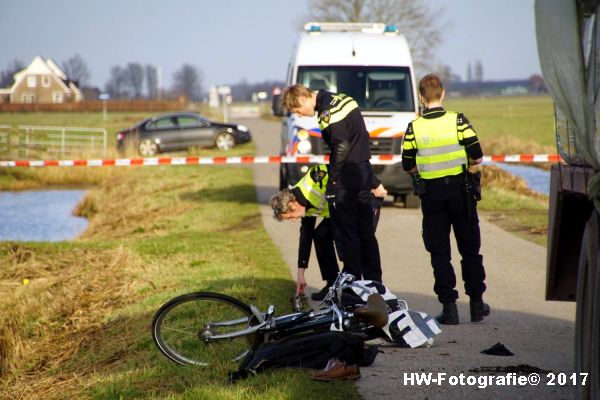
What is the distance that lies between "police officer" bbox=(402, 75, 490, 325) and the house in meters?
25.1

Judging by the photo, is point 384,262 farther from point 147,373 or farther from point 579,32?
point 579,32

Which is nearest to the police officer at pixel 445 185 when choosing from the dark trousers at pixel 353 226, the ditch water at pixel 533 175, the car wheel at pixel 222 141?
the dark trousers at pixel 353 226

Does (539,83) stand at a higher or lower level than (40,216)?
higher

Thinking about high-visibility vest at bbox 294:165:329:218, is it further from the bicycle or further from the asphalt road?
the asphalt road

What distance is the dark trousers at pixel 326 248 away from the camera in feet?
27.7

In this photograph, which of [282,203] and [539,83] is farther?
[539,83]

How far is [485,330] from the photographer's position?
7.91 m

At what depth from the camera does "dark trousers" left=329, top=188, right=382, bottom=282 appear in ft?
26.7

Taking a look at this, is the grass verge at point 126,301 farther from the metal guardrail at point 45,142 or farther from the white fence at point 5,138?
the white fence at point 5,138

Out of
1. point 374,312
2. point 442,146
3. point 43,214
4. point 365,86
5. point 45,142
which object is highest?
point 365,86

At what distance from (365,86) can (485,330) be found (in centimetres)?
923

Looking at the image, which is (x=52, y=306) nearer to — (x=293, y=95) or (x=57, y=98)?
(x=293, y=95)

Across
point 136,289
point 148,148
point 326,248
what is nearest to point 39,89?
point 148,148

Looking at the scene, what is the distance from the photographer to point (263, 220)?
16.5 metres
